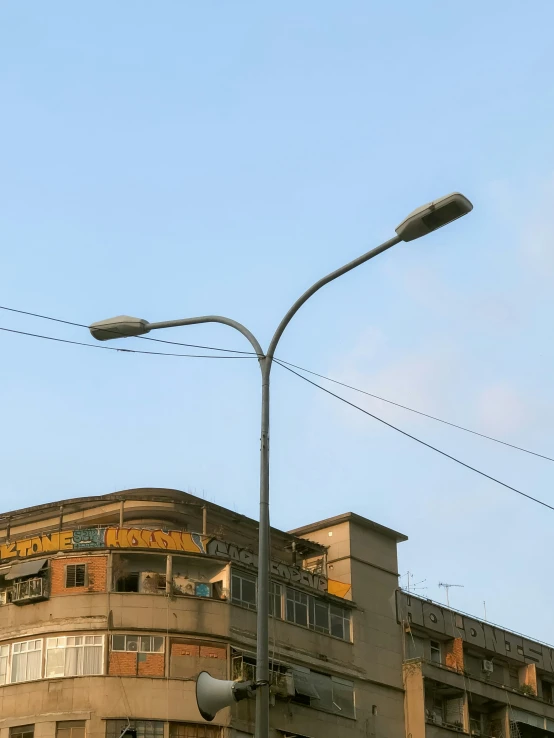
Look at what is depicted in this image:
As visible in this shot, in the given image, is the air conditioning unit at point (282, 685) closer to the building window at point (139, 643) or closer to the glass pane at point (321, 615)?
the glass pane at point (321, 615)

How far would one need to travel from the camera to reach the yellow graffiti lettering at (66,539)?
1818 inches

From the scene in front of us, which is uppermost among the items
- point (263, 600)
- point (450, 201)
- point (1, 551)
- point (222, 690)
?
point (1, 551)

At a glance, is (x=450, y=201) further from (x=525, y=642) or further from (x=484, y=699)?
(x=525, y=642)

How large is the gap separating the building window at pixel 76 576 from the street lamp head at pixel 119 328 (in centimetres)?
2616

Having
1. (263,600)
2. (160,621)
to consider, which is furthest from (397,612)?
(263,600)

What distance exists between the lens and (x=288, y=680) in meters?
46.9

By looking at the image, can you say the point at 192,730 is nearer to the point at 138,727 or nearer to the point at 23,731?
the point at 138,727

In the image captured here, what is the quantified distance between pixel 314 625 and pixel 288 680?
344 centimetres

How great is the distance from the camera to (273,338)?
19078mm

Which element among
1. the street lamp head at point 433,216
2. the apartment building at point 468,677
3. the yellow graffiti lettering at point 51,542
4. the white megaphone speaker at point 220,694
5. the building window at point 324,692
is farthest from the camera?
the apartment building at point 468,677

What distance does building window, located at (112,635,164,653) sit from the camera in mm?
43844

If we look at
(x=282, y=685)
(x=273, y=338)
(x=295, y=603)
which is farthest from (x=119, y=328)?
(x=295, y=603)

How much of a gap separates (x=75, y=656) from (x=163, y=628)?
3.10 m

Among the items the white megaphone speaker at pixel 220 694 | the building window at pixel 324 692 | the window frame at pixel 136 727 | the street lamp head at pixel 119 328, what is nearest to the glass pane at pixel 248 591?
the building window at pixel 324 692
